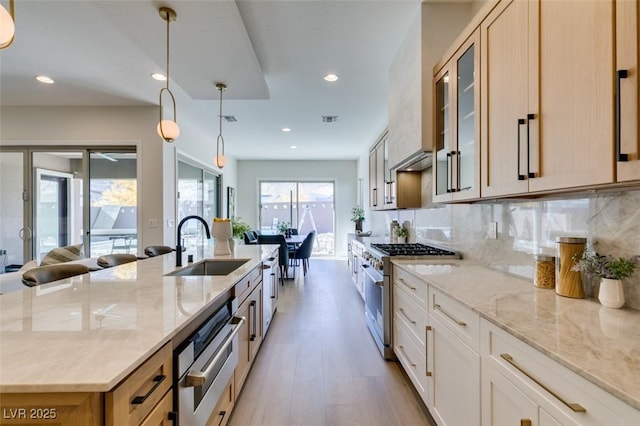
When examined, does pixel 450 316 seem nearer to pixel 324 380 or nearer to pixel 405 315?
pixel 405 315

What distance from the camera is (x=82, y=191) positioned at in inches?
173

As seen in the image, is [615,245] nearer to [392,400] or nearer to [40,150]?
[392,400]

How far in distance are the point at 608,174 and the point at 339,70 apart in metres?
2.74

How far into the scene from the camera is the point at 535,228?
1658mm

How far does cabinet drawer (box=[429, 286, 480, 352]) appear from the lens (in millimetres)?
1267

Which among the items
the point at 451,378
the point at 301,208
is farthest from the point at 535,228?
the point at 301,208

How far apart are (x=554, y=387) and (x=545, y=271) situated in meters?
0.82

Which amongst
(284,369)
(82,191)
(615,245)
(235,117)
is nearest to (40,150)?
(82,191)

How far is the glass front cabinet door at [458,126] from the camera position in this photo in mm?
1761

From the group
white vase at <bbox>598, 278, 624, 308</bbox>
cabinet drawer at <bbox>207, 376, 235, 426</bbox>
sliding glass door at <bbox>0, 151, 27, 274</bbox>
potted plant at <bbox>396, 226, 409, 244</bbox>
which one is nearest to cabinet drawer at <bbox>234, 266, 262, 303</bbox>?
cabinet drawer at <bbox>207, 376, 235, 426</bbox>

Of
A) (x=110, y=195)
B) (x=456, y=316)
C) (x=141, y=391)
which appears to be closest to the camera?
(x=141, y=391)

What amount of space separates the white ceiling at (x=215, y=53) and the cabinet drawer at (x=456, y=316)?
2.13 meters

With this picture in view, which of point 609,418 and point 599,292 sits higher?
point 599,292

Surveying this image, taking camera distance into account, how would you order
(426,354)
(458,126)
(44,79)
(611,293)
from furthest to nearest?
(44,79) < (458,126) < (426,354) < (611,293)
